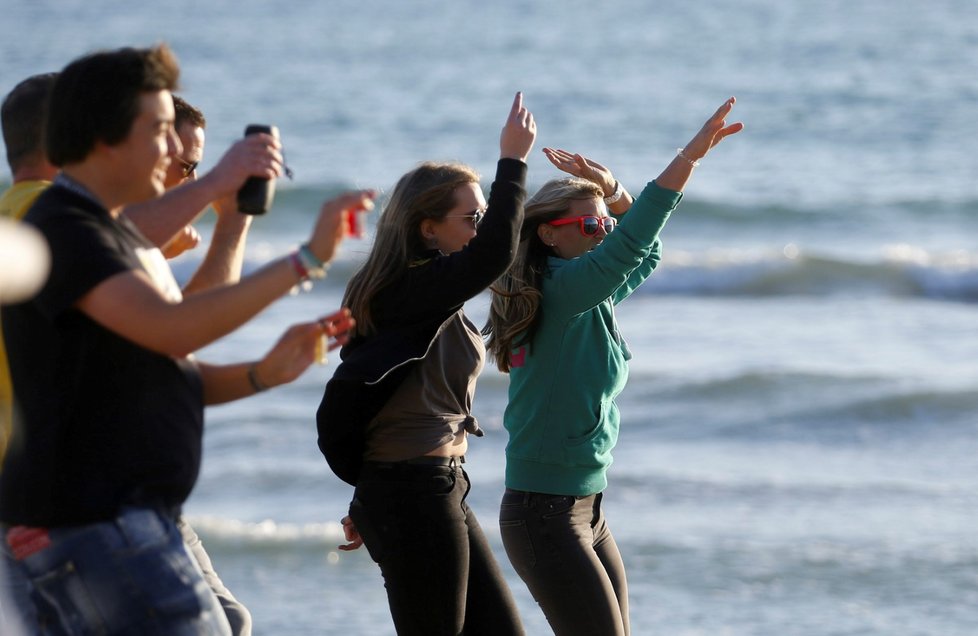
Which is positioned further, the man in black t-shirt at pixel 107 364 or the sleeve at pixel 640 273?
the sleeve at pixel 640 273

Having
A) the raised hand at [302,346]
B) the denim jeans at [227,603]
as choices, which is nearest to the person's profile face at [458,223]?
the denim jeans at [227,603]

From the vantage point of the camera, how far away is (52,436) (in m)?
2.35

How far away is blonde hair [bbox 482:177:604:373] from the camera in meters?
3.63

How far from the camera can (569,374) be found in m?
3.65

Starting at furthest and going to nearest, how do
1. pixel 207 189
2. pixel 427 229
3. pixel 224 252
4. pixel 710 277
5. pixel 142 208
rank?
pixel 710 277 < pixel 427 229 < pixel 224 252 < pixel 142 208 < pixel 207 189

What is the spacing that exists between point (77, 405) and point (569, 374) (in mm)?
1585

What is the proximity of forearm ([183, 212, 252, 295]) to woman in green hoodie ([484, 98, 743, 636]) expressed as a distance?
32.7 inches

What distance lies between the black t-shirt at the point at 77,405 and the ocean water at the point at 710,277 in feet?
6.25

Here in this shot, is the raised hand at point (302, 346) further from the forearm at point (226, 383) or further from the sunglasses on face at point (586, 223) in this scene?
the sunglasses on face at point (586, 223)

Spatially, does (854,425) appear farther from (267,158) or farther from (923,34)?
(923,34)

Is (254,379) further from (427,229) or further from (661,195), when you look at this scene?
(661,195)

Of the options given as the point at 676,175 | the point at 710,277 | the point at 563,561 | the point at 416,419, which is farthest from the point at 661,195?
the point at 710,277

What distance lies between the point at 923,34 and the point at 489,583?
93.5 ft

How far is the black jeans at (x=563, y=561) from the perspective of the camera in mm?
3551
